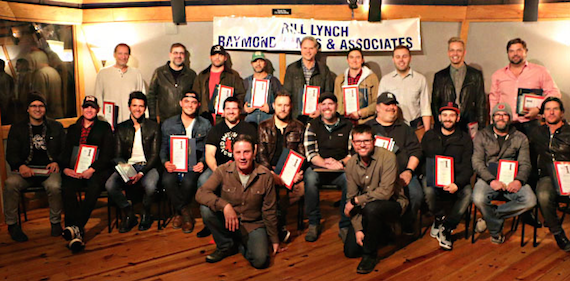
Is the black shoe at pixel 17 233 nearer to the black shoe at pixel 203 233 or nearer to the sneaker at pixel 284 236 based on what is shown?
the black shoe at pixel 203 233

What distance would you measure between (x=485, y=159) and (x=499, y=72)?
1.28 meters

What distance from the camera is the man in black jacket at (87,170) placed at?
455 cm

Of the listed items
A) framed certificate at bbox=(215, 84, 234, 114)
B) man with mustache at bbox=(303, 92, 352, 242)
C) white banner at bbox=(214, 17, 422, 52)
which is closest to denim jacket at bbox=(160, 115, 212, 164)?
framed certificate at bbox=(215, 84, 234, 114)

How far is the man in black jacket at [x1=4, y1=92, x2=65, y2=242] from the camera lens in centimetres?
467

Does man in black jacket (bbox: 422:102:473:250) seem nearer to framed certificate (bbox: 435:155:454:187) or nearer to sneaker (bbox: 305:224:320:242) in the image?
framed certificate (bbox: 435:155:454:187)

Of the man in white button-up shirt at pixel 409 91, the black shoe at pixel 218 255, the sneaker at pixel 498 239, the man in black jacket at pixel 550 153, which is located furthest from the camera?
the man in white button-up shirt at pixel 409 91

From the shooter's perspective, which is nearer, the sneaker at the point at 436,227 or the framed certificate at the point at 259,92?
the sneaker at the point at 436,227

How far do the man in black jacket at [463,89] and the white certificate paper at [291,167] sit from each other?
6.62 feet

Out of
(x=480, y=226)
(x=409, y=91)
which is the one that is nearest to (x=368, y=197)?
(x=480, y=226)

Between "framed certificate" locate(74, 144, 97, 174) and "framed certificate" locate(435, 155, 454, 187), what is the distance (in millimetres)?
3397

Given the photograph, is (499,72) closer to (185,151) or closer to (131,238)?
(185,151)

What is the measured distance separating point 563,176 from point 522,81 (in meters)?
1.27

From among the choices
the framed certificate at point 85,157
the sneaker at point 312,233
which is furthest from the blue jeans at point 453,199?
the framed certificate at point 85,157

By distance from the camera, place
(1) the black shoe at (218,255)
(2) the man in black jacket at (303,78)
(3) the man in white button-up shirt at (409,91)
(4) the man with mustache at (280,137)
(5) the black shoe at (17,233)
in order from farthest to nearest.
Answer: (2) the man in black jacket at (303,78)
(3) the man in white button-up shirt at (409,91)
(4) the man with mustache at (280,137)
(5) the black shoe at (17,233)
(1) the black shoe at (218,255)
